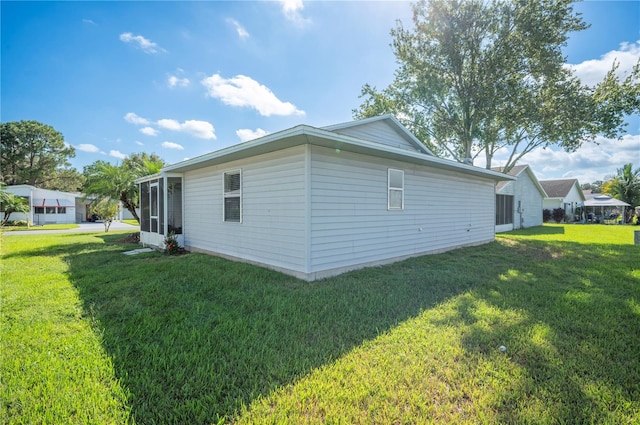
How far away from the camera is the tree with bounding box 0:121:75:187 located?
2739 centimetres

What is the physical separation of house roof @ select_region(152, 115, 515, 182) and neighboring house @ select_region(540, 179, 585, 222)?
24100 millimetres

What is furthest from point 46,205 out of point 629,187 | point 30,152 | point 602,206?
point 629,187

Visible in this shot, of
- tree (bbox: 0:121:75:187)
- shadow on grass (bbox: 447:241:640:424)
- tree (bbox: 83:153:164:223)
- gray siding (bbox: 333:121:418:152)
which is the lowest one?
shadow on grass (bbox: 447:241:640:424)

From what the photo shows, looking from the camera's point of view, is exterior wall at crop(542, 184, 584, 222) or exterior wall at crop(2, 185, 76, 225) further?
exterior wall at crop(542, 184, 584, 222)

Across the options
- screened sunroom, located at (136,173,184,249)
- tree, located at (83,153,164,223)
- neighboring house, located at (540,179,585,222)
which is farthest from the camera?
neighboring house, located at (540,179,585,222)

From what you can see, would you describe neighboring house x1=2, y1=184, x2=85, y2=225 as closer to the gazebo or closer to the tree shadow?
the tree shadow

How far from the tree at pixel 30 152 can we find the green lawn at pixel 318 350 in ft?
110

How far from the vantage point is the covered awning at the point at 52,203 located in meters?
23.3

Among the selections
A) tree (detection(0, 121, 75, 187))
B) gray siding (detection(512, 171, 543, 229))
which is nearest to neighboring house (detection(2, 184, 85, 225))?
tree (detection(0, 121, 75, 187))

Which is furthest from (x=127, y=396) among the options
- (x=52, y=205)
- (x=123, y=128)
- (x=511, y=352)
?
(x=52, y=205)

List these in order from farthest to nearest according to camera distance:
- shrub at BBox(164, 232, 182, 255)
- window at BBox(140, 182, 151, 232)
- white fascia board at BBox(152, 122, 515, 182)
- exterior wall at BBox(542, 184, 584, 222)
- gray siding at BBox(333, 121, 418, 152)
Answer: exterior wall at BBox(542, 184, 584, 222) → window at BBox(140, 182, 151, 232) → shrub at BBox(164, 232, 182, 255) → gray siding at BBox(333, 121, 418, 152) → white fascia board at BBox(152, 122, 515, 182)

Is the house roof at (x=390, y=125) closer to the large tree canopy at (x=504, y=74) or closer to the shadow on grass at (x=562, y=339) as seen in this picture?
the shadow on grass at (x=562, y=339)

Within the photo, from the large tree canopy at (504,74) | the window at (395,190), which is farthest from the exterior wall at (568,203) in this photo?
the window at (395,190)

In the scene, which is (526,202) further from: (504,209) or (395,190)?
(395,190)
